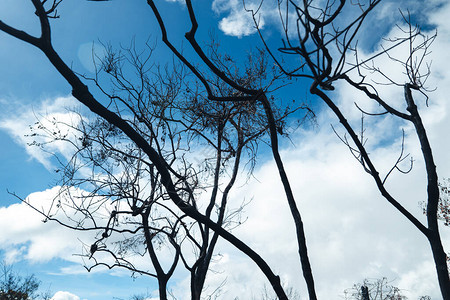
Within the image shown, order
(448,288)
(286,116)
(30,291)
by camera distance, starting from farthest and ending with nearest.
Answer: (30,291), (286,116), (448,288)

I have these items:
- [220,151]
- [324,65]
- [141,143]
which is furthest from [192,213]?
[220,151]

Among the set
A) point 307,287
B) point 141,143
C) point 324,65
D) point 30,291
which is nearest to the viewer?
point 324,65

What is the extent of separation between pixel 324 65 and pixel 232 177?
207 inches

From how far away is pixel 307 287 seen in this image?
360cm

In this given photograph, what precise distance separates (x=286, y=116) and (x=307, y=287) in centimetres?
405

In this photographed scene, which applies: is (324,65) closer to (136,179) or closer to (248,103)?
(248,103)

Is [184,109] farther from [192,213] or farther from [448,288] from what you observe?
[448,288]

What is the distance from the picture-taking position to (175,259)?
6621mm

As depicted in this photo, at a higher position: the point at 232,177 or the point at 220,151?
the point at 220,151

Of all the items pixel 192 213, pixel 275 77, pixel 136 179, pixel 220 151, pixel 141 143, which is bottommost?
pixel 192 213

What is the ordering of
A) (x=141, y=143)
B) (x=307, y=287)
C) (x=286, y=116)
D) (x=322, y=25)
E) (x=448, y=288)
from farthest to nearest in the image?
(x=286, y=116)
(x=307, y=287)
(x=141, y=143)
(x=448, y=288)
(x=322, y=25)

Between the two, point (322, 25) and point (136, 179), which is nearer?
point (322, 25)

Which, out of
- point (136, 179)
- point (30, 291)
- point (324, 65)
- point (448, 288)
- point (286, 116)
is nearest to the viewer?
point (324, 65)

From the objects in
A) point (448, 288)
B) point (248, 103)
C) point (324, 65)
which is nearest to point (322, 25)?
point (324, 65)
